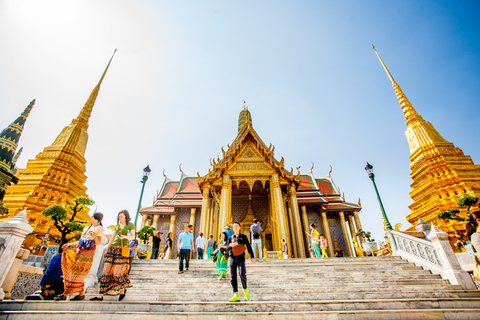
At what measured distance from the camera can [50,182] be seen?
53.5 feet

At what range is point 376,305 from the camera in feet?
11.3

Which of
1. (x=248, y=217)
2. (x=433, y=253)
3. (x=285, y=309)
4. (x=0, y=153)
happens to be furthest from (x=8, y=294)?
(x=248, y=217)

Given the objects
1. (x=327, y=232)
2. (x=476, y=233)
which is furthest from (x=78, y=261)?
(x=327, y=232)

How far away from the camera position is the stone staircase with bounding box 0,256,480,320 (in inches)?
116

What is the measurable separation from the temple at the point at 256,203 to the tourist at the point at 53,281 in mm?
7476

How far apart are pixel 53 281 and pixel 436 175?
21.4 m

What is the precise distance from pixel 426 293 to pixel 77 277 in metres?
6.35

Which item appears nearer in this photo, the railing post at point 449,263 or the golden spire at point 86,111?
the railing post at point 449,263

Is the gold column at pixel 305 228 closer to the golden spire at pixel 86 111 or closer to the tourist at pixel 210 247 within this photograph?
the tourist at pixel 210 247

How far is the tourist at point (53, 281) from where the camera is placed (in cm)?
383

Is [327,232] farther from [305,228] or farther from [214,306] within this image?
[214,306]

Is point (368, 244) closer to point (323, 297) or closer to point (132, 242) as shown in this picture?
point (323, 297)

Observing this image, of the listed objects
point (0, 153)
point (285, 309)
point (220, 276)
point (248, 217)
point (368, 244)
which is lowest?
point (285, 309)

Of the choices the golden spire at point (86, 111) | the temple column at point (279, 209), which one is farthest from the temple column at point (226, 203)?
the golden spire at point (86, 111)
